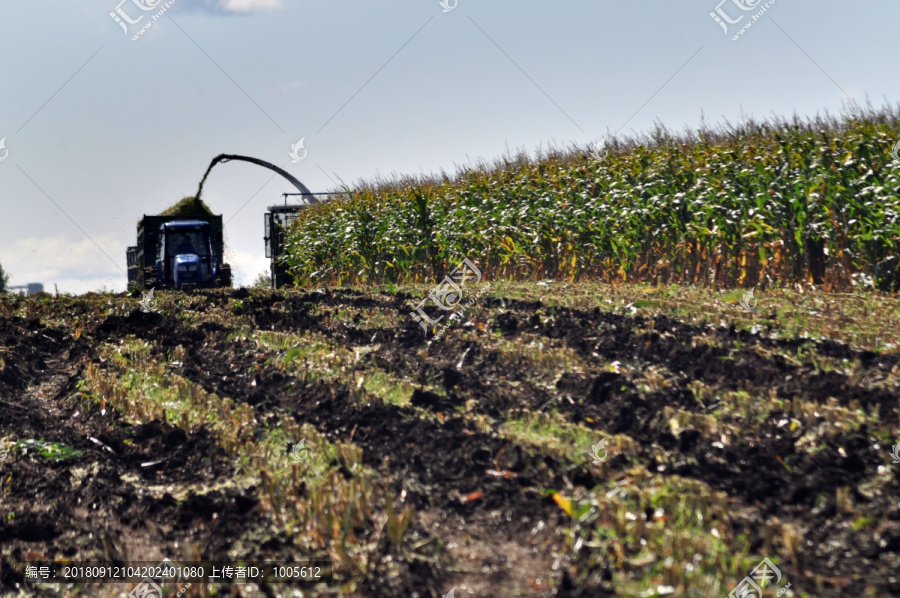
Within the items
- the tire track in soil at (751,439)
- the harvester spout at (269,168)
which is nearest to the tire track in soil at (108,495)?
the tire track in soil at (751,439)

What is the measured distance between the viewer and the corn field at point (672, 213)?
1204 centimetres

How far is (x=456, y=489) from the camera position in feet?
17.1

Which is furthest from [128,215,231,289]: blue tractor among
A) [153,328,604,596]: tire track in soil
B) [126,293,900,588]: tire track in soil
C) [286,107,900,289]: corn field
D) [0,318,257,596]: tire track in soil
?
[153,328,604,596]: tire track in soil

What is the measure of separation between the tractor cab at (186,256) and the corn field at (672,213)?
4440 mm

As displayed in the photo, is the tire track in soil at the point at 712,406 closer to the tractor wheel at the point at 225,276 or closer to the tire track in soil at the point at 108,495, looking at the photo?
the tire track in soil at the point at 108,495

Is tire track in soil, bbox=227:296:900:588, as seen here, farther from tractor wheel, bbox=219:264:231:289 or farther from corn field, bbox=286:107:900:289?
tractor wheel, bbox=219:264:231:289

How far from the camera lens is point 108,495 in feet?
19.0

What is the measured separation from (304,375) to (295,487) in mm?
3128

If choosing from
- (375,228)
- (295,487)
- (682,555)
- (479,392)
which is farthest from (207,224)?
(682,555)

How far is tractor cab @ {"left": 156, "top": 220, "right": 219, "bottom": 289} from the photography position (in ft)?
71.4

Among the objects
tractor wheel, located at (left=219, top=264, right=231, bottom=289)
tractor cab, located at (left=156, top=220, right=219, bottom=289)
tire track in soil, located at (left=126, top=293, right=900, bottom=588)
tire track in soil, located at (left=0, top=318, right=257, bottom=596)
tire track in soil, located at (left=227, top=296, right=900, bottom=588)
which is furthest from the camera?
tractor wheel, located at (left=219, top=264, right=231, bottom=289)

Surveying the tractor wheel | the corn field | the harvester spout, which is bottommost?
the corn field

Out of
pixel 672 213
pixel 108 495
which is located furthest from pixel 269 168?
pixel 108 495

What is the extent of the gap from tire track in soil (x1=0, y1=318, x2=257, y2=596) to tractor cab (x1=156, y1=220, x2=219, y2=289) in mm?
13248
